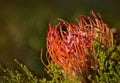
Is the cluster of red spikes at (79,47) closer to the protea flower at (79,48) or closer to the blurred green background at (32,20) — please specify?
the protea flower at (79,48)

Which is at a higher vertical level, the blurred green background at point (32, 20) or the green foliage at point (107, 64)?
the blurred green background at point (32, 20)

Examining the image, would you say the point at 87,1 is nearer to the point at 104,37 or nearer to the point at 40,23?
Result: the point at 40,23

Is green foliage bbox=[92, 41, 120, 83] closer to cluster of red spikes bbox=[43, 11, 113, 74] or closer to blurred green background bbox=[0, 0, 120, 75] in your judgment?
cluster of red spikes bbox=[43, 11, 113, 74]

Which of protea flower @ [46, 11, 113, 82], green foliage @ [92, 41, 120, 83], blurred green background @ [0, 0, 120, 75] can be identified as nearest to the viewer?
green foliage @ [92, 41, 120, 83]

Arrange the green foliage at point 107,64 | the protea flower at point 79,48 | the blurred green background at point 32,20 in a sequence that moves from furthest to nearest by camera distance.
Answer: the blurred green background at point 32,20, the protea flower at point 79,48, the green foliage at point 107,64

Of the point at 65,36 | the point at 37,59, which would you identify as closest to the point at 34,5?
the point at 37,59

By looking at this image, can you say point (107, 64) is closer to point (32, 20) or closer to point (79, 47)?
point (79, 47)

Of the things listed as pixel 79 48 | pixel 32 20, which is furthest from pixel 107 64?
pixel 32 20

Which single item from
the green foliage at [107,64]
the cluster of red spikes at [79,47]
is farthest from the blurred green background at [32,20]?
the green foliage at [107,64]

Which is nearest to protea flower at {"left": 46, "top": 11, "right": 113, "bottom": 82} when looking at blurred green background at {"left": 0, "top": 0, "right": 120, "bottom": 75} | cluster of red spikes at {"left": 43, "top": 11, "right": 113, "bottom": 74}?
cluster of red spikes at {"left": 43, "top": 11, "right": 113, "bottom": 74}
